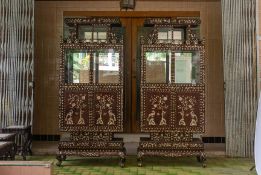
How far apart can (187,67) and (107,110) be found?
149 cm

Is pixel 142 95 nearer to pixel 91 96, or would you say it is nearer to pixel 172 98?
pixel 172 98

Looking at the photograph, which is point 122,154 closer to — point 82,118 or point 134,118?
point 82,118

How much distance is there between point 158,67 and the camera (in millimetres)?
6355

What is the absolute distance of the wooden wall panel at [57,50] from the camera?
327 inches

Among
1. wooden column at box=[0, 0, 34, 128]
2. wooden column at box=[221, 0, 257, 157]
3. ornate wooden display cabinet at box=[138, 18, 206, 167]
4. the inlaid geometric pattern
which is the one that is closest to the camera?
the inlaid geometric pattern

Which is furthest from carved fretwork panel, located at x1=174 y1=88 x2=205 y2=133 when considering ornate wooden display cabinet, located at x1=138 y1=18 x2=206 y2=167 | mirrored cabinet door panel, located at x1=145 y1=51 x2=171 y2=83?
mirrored cabinet door panel, located at x1=145 y1=51 x2=171 y2=83

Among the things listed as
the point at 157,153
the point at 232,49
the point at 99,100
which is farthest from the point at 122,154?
the point at 232,49

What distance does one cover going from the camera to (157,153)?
20.5 ft

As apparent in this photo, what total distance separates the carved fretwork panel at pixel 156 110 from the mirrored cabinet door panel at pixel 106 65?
1.89ft

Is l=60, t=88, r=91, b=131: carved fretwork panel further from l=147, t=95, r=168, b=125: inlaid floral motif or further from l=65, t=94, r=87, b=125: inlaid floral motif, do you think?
l=147, t=95, r=168, b=125: inlaid floral motif

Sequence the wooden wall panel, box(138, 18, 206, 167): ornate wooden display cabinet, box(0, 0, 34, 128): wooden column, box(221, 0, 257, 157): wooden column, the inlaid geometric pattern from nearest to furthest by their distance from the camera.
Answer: the inlaid geometric pattern < box(138, 18, 206, 167): ornate wooden display cabinet < box(221, 0, 257, 157): wooden column < box(0, 0, 34, 128): wooden column < the wooden wall panel

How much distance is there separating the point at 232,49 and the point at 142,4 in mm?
2317

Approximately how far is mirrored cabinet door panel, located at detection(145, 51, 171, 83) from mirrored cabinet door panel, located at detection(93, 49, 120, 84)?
1.62 feet

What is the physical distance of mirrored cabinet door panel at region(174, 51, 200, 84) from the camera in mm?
6344
